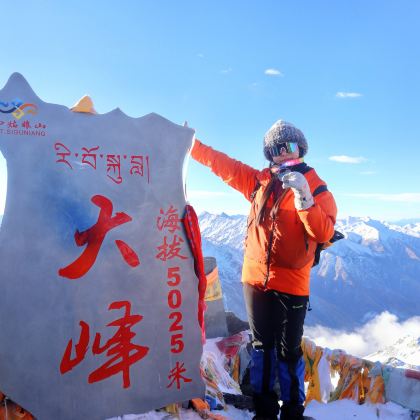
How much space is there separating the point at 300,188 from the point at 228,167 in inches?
48.5

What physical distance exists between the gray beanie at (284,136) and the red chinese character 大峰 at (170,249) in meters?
1.40

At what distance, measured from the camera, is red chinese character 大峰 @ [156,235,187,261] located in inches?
135

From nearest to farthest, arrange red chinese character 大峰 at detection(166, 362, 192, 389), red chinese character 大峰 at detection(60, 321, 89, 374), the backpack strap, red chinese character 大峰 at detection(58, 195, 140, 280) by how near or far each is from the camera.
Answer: red chinese character 大峰 at detection(60, 321, 89, 374) → red chinese character 大峰 at detection(58, 195, 140, 280) → red chinese character 大峰 at detection(166, 362, 192, 389) → the backpack strap

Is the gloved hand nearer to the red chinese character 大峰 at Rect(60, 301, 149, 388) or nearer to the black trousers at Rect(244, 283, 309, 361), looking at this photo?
the black trousers at Rect(244, 283, 309, 361)

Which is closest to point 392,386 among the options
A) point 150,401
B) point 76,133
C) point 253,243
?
point 253,243

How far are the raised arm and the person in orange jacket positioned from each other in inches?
8.8

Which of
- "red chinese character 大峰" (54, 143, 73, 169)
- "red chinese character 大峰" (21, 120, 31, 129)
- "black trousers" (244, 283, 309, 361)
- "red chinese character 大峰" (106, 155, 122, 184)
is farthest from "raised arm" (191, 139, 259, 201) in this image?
"red chinese character 大峰" (21, 120, 31, 129)

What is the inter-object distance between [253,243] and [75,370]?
80.2 inches

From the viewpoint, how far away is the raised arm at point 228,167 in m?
4.14

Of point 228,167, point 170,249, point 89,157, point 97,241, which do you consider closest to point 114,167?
point 89,157

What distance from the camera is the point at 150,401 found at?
128 inches

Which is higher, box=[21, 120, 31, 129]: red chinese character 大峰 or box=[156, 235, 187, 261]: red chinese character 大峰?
box=[21, 120, 31, 129]: red chinese character 大峰

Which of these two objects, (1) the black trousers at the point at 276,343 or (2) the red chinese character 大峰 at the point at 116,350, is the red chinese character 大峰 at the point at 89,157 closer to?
(2) the red chinese character 大峰 at the point at 116,350

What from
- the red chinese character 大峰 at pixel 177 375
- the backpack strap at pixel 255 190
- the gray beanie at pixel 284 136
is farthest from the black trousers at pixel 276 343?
the gray beanie at pixel 284 136
